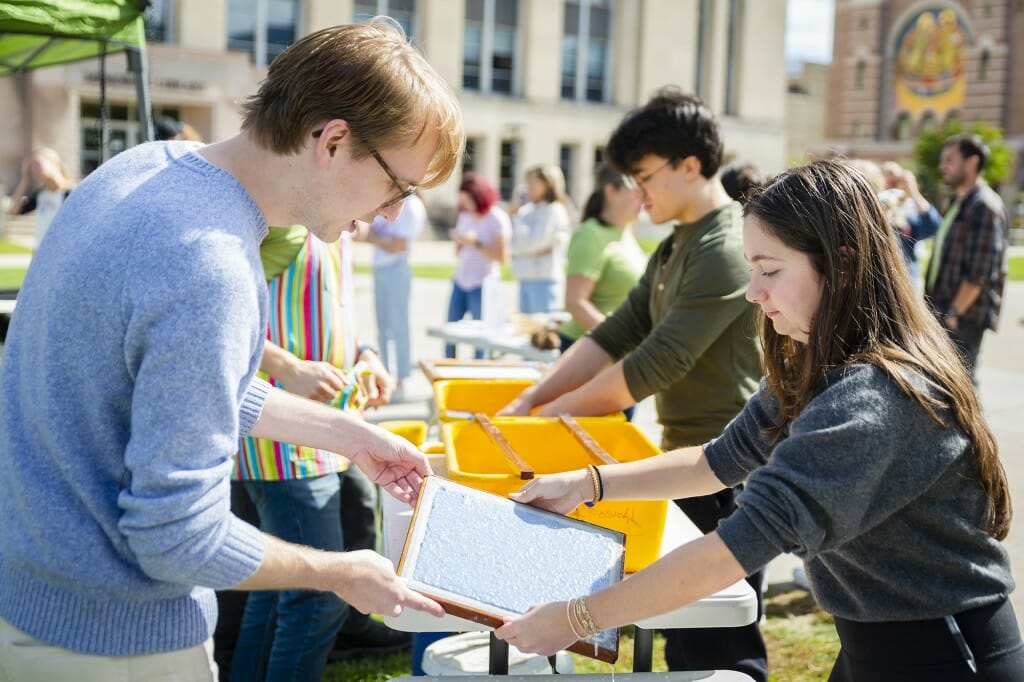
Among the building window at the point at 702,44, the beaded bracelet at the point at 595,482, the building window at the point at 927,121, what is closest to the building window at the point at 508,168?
the building window at the point at 702,44

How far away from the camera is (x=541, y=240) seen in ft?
25.5

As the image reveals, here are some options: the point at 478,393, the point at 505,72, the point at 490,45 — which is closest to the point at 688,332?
the point at 478,393

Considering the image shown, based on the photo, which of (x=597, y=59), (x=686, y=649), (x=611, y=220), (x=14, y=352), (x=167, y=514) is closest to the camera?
(x=167, y=514)

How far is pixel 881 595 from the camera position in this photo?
164cm

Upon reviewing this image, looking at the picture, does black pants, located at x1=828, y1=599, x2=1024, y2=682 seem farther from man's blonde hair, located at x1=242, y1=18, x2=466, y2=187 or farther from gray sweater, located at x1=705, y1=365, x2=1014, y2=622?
man's blonde hair, located at x1=242, y1=18, x2=466, y2=187

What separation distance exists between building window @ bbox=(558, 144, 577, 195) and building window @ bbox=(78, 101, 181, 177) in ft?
44.4

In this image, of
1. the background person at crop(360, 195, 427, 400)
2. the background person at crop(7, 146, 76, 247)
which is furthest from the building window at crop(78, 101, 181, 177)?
the background person at crop(360, 195, 427, 400)

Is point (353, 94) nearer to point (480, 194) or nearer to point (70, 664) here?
point (70, 664)

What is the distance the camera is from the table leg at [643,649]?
2.14 m

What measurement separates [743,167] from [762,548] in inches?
138

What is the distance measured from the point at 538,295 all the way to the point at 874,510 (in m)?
6.57

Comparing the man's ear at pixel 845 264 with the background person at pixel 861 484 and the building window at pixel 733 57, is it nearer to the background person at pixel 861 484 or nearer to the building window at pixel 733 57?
the background person at pixel 861 484

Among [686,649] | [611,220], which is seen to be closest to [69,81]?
[611,220]

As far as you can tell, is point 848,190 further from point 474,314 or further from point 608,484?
point 474,314
